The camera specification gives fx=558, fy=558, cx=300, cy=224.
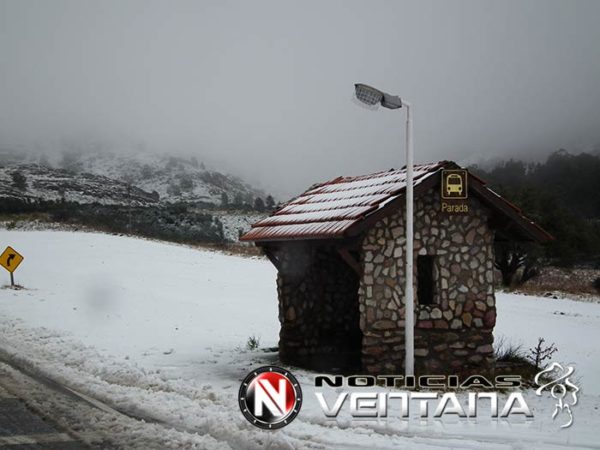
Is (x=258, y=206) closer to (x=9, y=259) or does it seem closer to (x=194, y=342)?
(x=9, y=259)

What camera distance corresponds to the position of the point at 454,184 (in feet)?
31.7

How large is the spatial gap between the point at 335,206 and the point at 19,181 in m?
78.5

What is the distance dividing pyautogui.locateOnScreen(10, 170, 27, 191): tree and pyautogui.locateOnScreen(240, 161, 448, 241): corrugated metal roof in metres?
73.2

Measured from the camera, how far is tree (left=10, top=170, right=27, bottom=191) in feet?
250

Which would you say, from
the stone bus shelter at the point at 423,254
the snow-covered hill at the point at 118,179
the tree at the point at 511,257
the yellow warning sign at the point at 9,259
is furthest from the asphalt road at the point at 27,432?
the snow-covered hill at the point at 118,179

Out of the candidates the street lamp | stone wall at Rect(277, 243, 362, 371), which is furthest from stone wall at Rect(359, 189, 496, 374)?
stone wall at Rect(277, 243, 362, 371)

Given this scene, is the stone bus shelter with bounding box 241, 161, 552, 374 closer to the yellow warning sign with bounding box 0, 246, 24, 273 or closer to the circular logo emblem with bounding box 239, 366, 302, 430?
the circular logo emblem with bounding box 239, 366, 302, 430

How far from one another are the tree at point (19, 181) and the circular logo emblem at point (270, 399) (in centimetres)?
7805

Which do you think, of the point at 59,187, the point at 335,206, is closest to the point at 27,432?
the point at 335,206

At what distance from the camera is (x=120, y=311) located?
17.0m

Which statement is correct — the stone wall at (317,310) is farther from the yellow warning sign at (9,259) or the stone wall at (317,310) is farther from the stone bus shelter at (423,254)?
the yellow warning sign at (9,259)

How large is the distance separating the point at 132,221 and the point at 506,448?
166ft

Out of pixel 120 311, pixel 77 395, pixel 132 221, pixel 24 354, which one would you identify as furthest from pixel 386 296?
pixel 132 221

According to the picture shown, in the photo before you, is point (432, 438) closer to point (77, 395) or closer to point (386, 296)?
point (386, 296)
